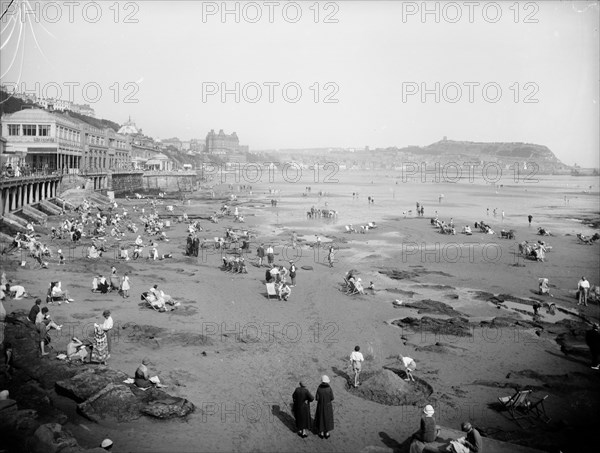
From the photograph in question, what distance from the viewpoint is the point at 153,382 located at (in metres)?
10.1

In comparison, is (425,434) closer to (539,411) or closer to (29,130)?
(539,411)

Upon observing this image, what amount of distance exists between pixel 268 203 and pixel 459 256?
39875mm

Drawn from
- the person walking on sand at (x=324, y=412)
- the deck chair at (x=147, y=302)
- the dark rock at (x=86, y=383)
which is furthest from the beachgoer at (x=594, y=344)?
the deck chair at (x=147, y=302)

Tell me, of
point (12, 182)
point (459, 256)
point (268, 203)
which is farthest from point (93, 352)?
point (268, 203)

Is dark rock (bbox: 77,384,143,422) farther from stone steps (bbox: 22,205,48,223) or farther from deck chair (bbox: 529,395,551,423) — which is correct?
stone steps (bbox: 22,205,48,223)

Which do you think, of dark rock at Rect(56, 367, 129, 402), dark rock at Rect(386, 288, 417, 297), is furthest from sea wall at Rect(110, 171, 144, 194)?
dark rock at Rect(56, 367, 129, 402)

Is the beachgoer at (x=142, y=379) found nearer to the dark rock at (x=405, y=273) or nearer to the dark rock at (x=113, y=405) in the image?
the dark rock at (x=113, y=405)

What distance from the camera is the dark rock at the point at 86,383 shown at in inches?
368

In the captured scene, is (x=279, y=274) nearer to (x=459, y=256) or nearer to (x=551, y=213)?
(x=459, y=256)

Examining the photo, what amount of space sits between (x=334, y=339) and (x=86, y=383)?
24.8 feet

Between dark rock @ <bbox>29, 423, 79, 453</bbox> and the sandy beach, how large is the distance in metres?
0.71

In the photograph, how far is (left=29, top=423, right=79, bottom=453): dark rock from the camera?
7025 millimetres

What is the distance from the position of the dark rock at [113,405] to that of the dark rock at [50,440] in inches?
53.0

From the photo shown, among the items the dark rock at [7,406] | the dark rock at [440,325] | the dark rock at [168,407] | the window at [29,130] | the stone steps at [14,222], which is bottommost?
the dark rock at [440,325]
